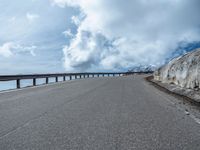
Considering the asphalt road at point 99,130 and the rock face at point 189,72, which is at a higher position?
the rock face at point 189,72

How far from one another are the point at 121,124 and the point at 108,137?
1.13 m

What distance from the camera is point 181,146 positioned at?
425 cm

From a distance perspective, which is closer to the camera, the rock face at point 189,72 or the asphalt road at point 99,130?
the asphalt road at point 99,130

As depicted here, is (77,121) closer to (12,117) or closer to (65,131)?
(65,131)

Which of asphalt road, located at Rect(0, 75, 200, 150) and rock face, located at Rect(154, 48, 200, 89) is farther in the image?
rock face, located at Rect(154, 48, 200, 89)

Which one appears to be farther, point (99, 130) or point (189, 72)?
point (189, 72)

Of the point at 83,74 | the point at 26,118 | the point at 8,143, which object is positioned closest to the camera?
the point at 8,143

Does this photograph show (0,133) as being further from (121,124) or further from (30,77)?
(30,77)

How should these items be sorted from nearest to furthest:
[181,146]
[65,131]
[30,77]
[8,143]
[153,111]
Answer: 1. [181,146]
2. [8,143]
3. [65,131]
4. [153,111]
5. [30,77]

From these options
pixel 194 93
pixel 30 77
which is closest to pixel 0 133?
pixel 194 93

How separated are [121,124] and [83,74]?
4094 cm

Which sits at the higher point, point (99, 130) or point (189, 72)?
point (189, 72)

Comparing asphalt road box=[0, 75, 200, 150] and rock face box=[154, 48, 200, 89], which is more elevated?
rock face box=[154, 48, 200, 89]

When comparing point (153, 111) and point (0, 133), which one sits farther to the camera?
point (153, 111)
